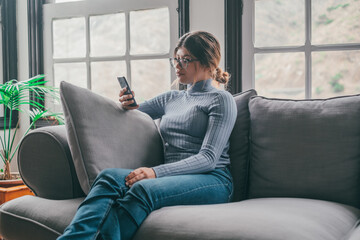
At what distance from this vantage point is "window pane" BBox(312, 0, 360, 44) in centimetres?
215

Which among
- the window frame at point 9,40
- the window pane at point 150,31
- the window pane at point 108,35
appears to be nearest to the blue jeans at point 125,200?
the window pane at point 150,31

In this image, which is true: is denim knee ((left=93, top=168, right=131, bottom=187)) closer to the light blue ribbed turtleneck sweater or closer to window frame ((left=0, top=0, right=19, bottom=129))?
the light blue ribbed turtleneck sweater

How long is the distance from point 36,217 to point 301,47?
160 centimetres

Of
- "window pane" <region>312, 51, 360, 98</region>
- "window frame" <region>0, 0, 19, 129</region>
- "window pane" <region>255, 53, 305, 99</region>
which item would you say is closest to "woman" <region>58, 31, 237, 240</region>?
"window pane" <region>255, 53, 305, 99</region>

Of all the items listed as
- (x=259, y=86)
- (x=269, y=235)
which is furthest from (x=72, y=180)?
(x=259, y=86)

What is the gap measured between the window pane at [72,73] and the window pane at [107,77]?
75 mm

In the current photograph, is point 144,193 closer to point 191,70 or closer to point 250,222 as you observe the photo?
point 250,222

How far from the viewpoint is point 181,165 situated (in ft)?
5.00

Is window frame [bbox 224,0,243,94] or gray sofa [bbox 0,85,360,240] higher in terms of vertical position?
window frame [bbox 224,0,243,94]

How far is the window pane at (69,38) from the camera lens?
9.17 ft

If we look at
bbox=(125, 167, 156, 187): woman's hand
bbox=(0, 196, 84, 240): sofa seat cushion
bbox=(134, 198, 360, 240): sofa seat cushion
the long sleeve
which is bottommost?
bbox=(0, 196, 84, 240): sofa seat cushion

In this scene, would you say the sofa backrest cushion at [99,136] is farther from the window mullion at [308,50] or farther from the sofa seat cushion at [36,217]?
the window mullion at [308,50]

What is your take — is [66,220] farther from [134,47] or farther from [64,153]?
[134,47]

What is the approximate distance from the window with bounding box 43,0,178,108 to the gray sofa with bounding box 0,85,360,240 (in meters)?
0.92
